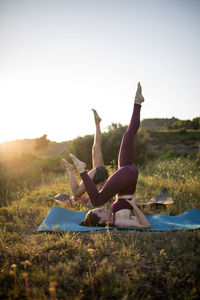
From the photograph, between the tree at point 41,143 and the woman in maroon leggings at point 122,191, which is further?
the tree at point 41,143

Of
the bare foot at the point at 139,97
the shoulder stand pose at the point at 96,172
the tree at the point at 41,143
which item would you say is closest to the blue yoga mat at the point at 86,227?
the shoulder stand pose at the point at 96,172

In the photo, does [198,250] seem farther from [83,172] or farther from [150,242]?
[83,172]

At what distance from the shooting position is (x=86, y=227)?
3.17 metres

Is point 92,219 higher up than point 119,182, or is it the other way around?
point 119,182

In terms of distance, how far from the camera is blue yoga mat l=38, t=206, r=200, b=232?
10.00 feet

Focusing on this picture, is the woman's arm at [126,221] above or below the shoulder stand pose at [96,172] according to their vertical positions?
below

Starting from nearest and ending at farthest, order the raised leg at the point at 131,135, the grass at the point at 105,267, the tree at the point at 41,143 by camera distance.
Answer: the grass at the point at 105,267
the raised leg at the point at 131,135
the tree at the point at 41,143

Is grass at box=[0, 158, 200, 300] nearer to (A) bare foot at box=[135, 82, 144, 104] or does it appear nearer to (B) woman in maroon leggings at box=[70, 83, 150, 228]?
(B) woman in maroon leggings at box=[70, 83, 150, 228]

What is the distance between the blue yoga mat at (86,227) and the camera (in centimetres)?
305

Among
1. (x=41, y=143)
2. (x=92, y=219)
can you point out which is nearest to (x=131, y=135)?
(x=92, y=219)

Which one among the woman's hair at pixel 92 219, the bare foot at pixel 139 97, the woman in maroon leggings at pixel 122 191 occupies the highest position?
the bare foot at pixel 139 97

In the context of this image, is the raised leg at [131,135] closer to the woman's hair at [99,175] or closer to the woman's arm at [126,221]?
Answer: the woman's arm at [126,221]

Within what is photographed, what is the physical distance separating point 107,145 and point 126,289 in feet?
27.2

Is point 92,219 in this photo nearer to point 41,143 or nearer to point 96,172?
point 96,172
